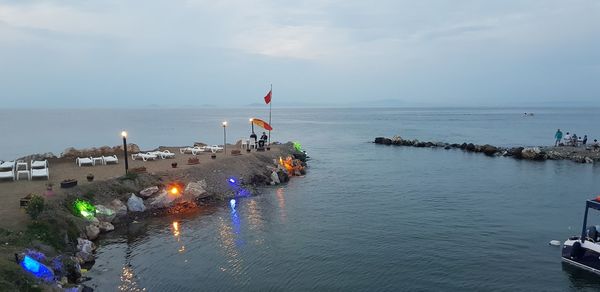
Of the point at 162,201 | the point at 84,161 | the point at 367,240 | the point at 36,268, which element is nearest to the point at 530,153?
the point at 367,240

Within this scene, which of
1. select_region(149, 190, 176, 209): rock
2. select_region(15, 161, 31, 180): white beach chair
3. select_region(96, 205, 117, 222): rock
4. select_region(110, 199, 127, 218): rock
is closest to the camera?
select_region(96, 205, 117, 222): rock

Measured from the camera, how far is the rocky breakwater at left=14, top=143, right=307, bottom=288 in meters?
21.2

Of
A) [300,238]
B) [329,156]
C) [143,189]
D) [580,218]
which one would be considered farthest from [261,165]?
[580,218]

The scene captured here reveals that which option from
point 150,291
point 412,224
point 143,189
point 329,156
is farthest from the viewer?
point 329,156

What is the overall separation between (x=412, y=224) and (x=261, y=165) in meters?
20.0

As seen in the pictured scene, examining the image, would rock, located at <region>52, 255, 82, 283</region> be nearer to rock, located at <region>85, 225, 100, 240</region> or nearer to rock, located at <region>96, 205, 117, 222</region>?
rock, located at <region>85, 225, 100, 240</region>

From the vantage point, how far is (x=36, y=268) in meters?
17.0

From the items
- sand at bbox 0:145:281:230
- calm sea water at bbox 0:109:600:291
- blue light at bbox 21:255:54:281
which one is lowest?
calm sea water at bbox 0:109:600:291

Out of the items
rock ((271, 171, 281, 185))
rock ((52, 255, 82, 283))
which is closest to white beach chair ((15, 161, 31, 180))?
rock ((52, 255, 82, 283))

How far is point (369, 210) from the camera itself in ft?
103

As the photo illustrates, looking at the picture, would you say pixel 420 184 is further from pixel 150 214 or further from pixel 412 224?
pixel 150 214

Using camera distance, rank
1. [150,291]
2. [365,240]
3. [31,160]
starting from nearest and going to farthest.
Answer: [150,291]
[365,240]
[31,160]

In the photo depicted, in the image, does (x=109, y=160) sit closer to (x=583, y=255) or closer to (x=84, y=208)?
(x=84, y=208)

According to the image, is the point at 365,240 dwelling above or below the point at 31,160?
below
